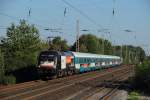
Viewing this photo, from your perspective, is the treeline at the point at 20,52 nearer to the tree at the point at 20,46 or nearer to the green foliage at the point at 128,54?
the tree at the point at 20,46

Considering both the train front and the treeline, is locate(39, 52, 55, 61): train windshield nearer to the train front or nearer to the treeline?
the train front

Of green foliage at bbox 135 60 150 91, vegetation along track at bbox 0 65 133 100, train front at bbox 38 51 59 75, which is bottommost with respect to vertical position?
vegetation along track at bbox 0 65 133 100

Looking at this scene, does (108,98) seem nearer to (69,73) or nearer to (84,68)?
(69,73)

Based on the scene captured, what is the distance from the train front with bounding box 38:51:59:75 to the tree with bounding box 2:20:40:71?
10.9 feet

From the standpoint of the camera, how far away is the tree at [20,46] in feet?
130

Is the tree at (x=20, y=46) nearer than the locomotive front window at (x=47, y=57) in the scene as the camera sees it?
No

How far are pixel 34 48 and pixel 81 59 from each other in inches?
242

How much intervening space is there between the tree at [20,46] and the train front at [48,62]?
334 centimetres

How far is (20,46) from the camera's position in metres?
48.2

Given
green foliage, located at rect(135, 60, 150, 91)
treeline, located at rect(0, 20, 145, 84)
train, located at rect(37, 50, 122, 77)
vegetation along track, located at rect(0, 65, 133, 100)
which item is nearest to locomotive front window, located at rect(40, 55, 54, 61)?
train, located at rect(37, 50, 122, 77)

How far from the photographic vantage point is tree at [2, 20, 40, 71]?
39.7m

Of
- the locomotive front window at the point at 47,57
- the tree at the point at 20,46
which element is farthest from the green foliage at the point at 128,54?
the locomotive front window at the point at 47,57

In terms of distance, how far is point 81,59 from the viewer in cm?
5028

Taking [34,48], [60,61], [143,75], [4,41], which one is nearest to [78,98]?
[143,75]
